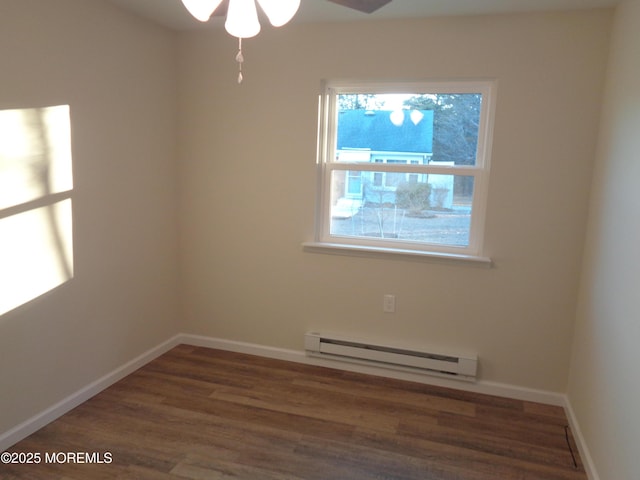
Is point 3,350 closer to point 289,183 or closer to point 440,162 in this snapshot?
point 289,183

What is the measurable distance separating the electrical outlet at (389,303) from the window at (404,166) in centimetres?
33

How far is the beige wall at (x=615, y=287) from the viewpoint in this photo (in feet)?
5.98

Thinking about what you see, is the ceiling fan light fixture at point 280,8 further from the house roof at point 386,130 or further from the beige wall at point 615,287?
the house roof at point 386,130

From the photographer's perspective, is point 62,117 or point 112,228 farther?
point 112,228

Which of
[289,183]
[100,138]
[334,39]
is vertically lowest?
[289,183]

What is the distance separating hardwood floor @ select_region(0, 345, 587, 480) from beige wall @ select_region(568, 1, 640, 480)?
31 centimetres

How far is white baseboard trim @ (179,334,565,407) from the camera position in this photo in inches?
112

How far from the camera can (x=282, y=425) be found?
2514mm

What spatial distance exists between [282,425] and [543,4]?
8.89 feet

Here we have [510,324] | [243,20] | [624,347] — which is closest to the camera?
[243,20]

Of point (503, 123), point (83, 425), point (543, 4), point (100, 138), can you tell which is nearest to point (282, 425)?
point (83, 425)

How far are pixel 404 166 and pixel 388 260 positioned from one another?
0.63 m

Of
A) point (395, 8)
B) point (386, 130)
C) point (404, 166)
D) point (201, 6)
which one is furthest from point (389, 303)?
point (201, 6)

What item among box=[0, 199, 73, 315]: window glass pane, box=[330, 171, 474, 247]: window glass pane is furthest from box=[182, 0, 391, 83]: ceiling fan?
box=[330, 171, 474, 247]: window glass pane
